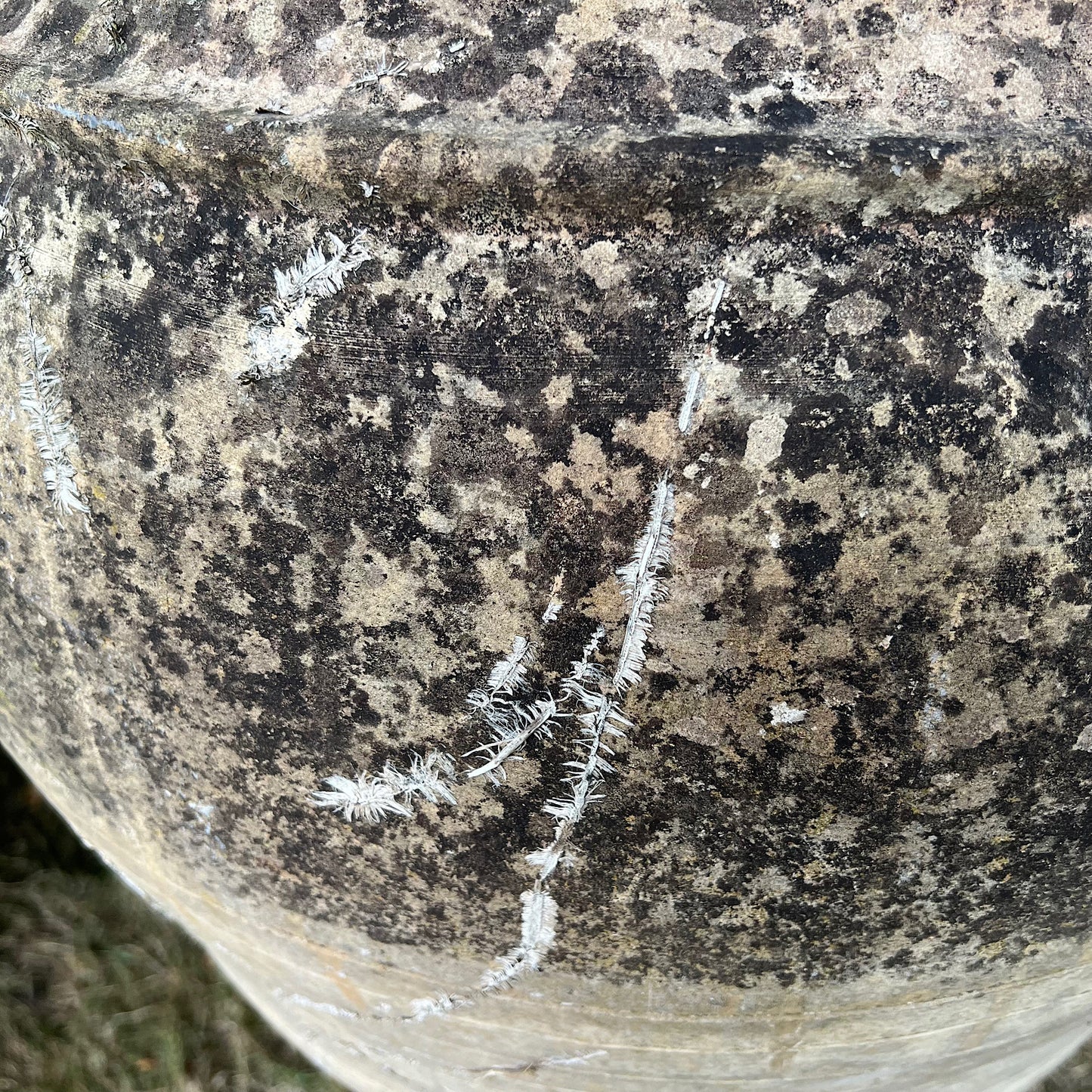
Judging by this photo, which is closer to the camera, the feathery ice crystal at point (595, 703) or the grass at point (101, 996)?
the feathery ice crystal at point (595, 703)

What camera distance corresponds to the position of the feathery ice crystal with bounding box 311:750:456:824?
714mm

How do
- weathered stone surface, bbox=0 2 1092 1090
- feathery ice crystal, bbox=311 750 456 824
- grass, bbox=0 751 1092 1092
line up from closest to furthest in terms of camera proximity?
weathered stone surface, bbox=0 2 1092 1090 → feathery ice crystal, bbox=311 750 456 824 → grass, bbox=0 751 1092 1092

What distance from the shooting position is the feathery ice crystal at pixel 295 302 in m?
0.63

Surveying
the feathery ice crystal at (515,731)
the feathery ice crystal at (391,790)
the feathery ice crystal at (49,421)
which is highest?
the feathery ice crystal at (49,421)

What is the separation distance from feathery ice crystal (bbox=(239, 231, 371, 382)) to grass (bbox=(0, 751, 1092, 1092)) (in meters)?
1.35

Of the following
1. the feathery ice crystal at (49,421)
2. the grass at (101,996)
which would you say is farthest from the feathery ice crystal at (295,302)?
the grass at (101,996)

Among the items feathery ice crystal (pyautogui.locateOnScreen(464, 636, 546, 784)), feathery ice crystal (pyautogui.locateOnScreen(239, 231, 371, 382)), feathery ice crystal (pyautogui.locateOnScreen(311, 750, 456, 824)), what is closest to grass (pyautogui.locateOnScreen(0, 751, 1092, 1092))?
feathery ice crystal (pyautogui.locateOnScreen(311, 750, 456, 824))

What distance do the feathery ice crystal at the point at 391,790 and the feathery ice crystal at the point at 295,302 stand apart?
263mm

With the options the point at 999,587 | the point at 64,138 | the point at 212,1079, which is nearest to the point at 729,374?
the point at 999,587

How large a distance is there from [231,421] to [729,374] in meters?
0.30

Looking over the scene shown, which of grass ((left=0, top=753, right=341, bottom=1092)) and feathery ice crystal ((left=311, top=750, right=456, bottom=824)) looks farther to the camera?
grass ((left=0, top=753, right=341, bottom=1092))

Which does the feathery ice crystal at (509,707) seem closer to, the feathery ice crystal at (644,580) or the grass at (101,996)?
the feathery ice crystal at (644,580)

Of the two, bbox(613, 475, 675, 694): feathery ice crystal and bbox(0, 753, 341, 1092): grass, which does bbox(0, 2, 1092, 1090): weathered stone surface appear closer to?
bbox(613, 475, 675, 694): feathery ice crystal

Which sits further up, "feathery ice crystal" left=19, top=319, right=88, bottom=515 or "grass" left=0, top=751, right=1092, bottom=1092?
"feathery ice crystal" left=19, top=319, right=88, bottom=515
